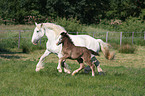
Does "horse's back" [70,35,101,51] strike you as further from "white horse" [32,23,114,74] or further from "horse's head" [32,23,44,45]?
"horse's head" [32,23,44,45]

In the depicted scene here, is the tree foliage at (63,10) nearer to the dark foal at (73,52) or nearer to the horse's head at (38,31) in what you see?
the horse's head at (38,31)

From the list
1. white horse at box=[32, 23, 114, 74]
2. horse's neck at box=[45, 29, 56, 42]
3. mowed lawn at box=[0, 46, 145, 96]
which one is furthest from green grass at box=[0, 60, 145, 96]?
horse's neck at box=[45, 29, 56, 42]

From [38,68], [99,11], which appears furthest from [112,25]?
[38,68]

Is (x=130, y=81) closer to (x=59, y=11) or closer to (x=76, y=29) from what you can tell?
(x=76, y=29)

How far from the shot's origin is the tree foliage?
41281 mm

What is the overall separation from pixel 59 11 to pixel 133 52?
83.8 feet

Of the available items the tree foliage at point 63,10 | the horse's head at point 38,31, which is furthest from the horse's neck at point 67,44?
the tree foliage at point 63,10

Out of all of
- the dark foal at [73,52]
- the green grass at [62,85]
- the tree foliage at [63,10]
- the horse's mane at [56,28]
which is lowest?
the green grass at [62,85]

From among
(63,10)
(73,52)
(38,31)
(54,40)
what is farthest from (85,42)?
(63,10)

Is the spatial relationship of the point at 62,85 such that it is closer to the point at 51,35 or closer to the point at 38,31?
the point at 51,35

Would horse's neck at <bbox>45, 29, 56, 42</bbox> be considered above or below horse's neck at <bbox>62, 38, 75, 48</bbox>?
above

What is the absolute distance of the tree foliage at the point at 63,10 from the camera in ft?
135

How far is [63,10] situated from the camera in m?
43.2

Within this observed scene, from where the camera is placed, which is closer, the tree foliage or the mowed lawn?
the mowed lawn
